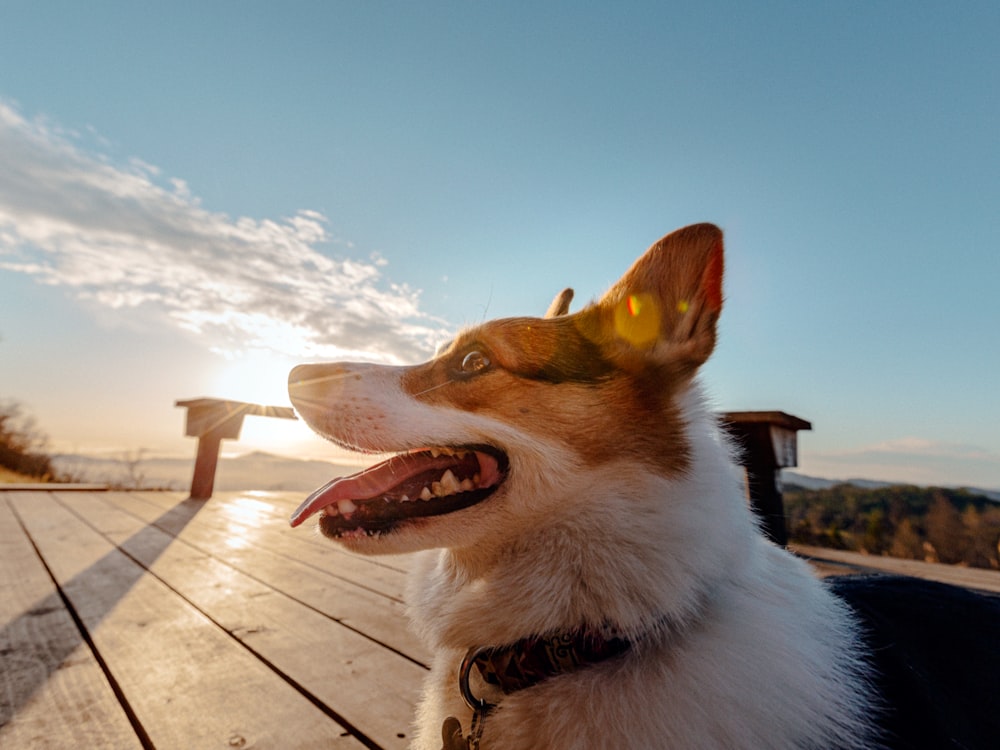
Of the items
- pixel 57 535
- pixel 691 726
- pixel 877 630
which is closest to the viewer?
pixel 691 726

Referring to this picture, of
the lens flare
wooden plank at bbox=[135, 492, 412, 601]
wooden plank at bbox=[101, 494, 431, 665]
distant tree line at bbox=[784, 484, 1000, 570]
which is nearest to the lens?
the lens flare

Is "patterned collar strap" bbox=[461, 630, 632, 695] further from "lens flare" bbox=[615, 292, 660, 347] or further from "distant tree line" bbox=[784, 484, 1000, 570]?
"distant tree line" bbox=[784, 484, 1000, 570]

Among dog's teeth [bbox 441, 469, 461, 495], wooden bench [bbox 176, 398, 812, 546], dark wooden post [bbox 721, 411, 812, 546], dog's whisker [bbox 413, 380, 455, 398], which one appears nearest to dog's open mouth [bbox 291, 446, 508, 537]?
dog's teeth [bbox 441, 469, 461, 495]

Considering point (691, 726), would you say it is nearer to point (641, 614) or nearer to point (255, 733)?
point (641, 614)

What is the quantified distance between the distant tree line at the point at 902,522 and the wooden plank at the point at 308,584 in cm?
258

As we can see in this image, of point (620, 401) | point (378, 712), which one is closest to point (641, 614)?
point (620, 401)

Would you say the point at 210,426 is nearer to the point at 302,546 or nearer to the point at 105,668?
Answer: the point at 302,546

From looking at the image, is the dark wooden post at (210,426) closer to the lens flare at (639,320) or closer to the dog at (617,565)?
the dog at (617,565)

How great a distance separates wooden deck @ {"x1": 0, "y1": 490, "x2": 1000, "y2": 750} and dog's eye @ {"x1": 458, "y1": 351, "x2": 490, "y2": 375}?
919 mm

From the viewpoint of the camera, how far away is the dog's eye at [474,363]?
1537 millimetres

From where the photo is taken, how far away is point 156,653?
1870 millimetres

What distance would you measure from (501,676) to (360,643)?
120 centimetres

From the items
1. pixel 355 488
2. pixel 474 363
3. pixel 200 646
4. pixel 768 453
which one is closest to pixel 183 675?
pixel 200 646

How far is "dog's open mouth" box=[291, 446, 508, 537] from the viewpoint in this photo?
1.36 metres
